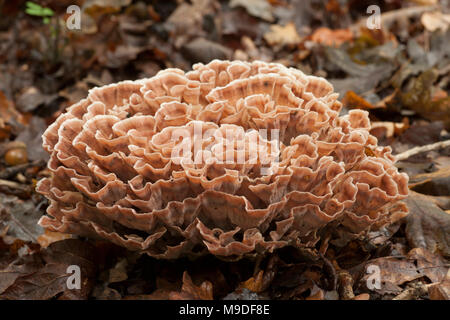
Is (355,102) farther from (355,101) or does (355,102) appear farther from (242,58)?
(242,58)

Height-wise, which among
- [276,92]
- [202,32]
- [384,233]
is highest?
[202,32]

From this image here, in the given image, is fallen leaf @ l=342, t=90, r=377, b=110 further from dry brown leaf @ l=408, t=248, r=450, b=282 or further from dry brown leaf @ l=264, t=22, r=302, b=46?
dry brown leaf @ l=264, t=22, r=302, b=46

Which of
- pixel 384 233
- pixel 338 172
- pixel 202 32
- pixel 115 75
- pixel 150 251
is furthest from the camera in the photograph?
pixel 202 32

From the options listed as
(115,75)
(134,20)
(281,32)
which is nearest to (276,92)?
(115,75)

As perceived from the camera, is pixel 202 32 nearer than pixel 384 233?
No

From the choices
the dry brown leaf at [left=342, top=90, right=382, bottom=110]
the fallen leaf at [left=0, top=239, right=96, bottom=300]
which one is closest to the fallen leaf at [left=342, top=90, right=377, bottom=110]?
the dry brown leaf at [left=342, top=90, right=382, bottom=110]

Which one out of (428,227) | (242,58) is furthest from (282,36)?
(428,227)

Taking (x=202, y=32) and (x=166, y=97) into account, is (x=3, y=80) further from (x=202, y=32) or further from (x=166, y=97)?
(x=166, y=97)

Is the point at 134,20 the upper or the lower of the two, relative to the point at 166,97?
upper

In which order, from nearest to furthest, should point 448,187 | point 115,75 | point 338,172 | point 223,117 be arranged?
1. point 338,172
2. point 223,117
3. point 448,187
4. point 115,75
